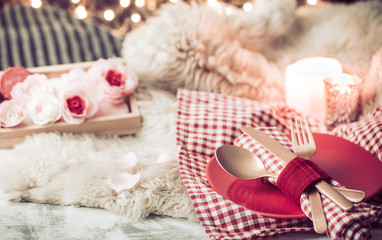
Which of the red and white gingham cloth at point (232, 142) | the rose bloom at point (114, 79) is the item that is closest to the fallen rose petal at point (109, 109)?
the rose bloom at point (114, 79)

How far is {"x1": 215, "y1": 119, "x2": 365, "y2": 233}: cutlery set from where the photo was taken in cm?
48

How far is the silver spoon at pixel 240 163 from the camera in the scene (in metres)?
0.54

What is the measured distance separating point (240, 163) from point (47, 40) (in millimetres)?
953

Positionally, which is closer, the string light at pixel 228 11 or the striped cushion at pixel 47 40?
the string light at pixel 228 11

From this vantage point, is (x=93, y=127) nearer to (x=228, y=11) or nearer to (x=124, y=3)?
(x=228, y=11)

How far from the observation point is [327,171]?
57 centimetres

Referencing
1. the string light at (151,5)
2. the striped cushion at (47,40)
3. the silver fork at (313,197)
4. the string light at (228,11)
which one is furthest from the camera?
the string light at (151,5)

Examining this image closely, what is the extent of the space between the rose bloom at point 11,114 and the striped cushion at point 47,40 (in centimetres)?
46

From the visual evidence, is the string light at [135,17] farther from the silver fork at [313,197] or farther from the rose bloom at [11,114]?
the silver fork at [313,197]

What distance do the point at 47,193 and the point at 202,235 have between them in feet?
0.83

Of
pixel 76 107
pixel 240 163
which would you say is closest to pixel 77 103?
pixel 76 107

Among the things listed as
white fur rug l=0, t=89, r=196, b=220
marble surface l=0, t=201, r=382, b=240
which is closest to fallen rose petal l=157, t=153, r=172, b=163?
white fur rug l=0, t=89, r=196, b=220

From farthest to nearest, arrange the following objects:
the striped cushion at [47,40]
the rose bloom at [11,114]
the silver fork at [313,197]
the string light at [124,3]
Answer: the string light at [124,3] < the striped cushion at [47,40] < the rose bloom at [11,114] < the silver fork at [313,197]

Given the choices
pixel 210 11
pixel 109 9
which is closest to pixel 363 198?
pixel 210 11
